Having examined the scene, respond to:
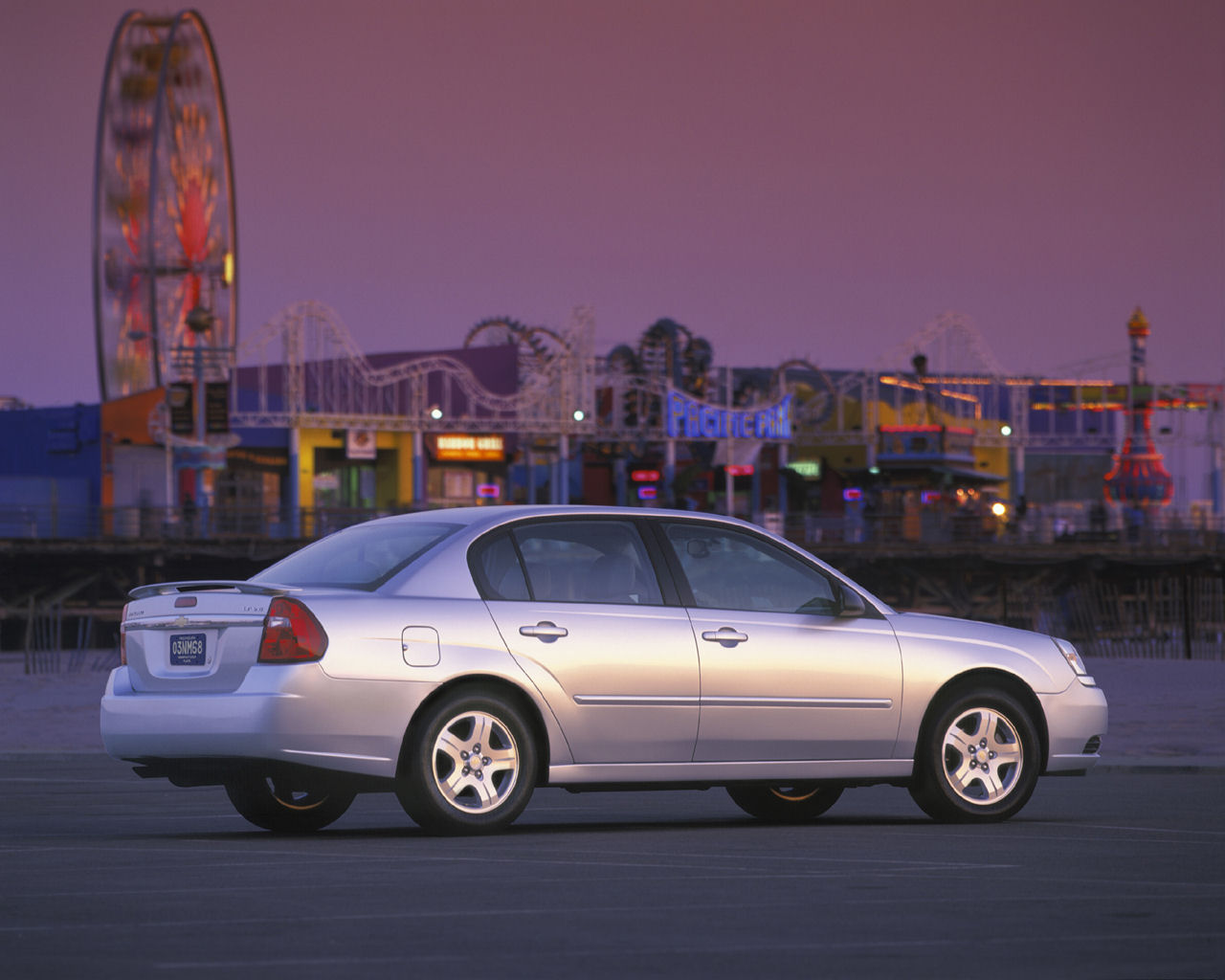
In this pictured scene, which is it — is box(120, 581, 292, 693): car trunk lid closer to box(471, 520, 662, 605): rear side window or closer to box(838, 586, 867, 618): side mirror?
box(471, 520, 662, 605): rear side window

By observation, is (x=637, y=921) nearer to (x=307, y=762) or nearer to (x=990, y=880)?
(x=990, y=880)

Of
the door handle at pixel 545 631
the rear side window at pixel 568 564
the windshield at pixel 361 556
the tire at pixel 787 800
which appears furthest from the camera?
the tire at pixel 787 800

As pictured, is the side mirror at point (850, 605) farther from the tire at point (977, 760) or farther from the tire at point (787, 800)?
the tire at point (787, 800)

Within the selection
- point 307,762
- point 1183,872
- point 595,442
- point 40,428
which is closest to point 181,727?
point 307,762

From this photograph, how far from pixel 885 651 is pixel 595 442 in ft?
254

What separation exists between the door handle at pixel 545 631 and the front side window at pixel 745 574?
0.83m

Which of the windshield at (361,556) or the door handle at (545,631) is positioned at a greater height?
the windshield at (361,556)

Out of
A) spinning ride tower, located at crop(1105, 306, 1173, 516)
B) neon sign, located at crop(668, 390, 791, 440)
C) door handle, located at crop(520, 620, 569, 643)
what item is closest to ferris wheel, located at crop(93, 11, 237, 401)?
neon sign, located at crop(668, 390, 791, 440)

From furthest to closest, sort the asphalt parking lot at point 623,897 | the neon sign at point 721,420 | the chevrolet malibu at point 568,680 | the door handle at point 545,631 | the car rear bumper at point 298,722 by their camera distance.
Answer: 1. the neon sign at point 721,420
2. the door handle at point 545,631
3. the chevrolet malibu at point 568,680
4. the car rear bumper at point 298,722
5. the asphalt parking lot at point 623,897

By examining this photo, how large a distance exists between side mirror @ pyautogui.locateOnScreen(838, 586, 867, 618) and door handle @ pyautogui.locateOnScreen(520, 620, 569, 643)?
1507mm

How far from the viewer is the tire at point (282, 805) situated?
9.64 metres

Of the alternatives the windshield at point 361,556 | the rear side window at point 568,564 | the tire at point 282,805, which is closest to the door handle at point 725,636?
the rear side window at point 568,564

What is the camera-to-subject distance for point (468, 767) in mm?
9008

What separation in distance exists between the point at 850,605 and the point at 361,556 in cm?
237
